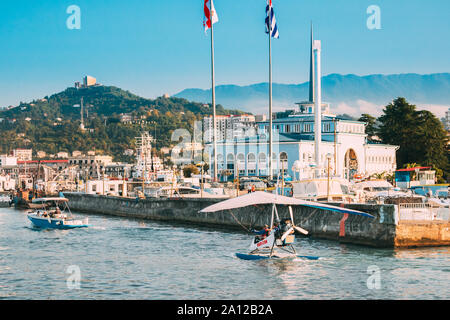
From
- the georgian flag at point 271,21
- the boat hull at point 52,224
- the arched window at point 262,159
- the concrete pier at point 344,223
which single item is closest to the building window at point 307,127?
the arched window at point 262,159

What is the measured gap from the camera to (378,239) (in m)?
39.2

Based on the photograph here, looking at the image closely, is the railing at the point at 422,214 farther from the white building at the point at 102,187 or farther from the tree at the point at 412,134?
the tree at the point at 412,134

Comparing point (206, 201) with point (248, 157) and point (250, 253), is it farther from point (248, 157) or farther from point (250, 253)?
point (248, 157)

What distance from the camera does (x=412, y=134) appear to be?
120562 mm

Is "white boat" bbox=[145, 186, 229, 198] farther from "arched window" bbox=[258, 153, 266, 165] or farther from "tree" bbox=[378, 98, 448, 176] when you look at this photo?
"tree" bbox=[378, 98, 448, 176]

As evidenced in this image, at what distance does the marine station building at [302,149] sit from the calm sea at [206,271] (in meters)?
53.3

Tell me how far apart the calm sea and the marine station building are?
53.3 metres

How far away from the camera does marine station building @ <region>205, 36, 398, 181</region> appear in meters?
102

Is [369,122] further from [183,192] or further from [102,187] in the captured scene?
[183,192]

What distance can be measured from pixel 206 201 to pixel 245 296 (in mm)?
31133

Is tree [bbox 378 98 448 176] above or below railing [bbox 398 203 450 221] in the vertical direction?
above

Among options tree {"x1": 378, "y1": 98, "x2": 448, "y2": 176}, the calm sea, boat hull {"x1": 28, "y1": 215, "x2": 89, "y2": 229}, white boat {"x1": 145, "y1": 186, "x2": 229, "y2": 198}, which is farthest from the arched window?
the calm sea

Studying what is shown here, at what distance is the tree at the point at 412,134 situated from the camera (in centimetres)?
11405
